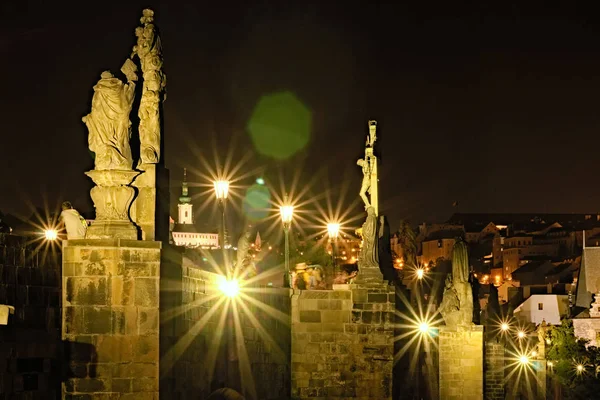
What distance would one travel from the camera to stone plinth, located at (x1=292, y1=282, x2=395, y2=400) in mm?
24500

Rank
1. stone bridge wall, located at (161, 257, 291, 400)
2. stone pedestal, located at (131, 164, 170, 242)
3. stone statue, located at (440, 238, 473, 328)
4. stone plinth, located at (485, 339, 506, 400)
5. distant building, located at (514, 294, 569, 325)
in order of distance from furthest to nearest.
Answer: distant building, located at (514, 294, 569, 325) → stone plinth, located at (485, 339, 506, 400) → stone statue, located at (440, 238, 473, 328) → stone bridge wall, located at (161, 257, 291, 400) → stone pedestal, located at (131, 164, 170, 242)

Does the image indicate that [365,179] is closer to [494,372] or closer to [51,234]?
[51,234]

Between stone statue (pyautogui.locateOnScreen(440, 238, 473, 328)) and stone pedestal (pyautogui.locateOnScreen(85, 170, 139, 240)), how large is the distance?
774 inches

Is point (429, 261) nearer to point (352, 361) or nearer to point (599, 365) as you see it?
point (599, 365)

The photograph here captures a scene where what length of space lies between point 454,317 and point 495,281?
331 ft

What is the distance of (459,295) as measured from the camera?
1356 inches

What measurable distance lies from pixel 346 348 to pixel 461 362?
32.7ft

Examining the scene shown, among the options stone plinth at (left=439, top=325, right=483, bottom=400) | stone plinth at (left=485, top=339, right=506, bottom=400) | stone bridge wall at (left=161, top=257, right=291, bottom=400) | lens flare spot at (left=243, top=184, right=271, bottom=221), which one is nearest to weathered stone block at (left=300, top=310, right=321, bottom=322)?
stone bridge wall at (left=161, top=257, right=291, bottom=400)

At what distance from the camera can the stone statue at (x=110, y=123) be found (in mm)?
15352

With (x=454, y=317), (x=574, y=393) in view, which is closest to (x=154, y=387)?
(x=454, y=317)

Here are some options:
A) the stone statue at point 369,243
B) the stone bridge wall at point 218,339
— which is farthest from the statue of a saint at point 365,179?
the stone bridge wall at point 218,339

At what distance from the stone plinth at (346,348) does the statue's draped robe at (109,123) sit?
31.7 feet

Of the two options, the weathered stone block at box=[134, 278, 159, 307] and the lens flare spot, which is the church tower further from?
the weathered stone block at box=[134, 278, 159, 307]

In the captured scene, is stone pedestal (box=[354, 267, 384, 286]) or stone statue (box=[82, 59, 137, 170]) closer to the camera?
stone statue (box=[82, 59, 137, 170])
